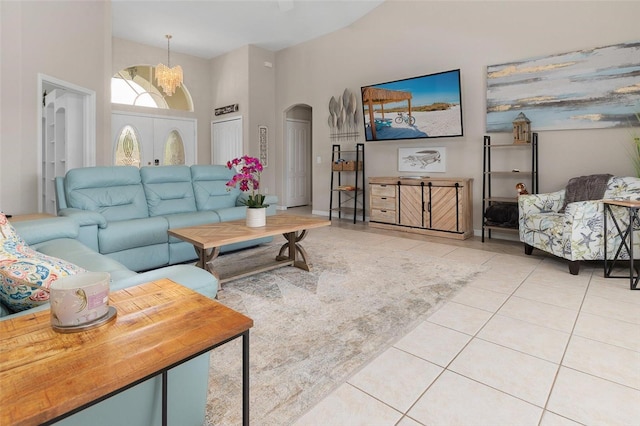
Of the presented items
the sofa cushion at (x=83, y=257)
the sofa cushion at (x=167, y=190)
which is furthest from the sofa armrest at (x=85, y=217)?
the sofa cushion at (x=167, y=190)

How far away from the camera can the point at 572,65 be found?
4.07 metres

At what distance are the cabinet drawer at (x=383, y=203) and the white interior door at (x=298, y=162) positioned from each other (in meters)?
2.74

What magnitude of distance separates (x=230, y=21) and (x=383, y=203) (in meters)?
4.12

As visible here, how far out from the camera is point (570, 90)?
13.5ft

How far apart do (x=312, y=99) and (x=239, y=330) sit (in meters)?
6.64

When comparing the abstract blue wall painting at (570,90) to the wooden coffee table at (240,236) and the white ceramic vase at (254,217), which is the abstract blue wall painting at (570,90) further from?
the white ceramic vase at (254,217)

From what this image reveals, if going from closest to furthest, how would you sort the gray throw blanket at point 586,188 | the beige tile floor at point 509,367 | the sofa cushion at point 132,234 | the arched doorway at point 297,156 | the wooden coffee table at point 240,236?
1. the beige tile floor at point 509,367
2. the wooden coffee table at point 240,236
3. the sofa cushion at point 132,234
4. the gray throw blanket at point 586,188
5. the arched doorway at point 297,156

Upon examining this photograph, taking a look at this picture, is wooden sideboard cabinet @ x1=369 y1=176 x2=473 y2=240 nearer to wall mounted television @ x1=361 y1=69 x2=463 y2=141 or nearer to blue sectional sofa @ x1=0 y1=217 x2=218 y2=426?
wall mounted television @ x1=361 y1=69 x2=463 y2=141

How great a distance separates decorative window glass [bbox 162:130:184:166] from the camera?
7617mm

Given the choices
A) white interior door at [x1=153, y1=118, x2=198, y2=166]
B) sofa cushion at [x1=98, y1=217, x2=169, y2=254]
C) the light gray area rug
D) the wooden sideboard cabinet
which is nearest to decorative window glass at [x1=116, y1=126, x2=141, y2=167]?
white interior door at [x1=153, y1=118, x2=198, y2=166]

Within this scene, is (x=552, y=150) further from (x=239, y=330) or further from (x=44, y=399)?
(x=44, y=399)

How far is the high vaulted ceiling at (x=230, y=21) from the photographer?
220 inches

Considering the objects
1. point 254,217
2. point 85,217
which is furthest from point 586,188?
point 85,217

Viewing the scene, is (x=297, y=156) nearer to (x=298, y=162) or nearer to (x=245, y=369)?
(x=298, y=162)
